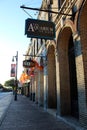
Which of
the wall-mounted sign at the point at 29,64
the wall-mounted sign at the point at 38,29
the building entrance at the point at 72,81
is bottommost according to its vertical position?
the building entrance at the point at 72,81

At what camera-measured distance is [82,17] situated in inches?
321

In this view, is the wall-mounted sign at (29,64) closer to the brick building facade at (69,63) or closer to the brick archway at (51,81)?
the brick building facade at (69,63)

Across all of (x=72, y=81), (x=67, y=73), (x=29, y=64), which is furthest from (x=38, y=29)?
(x=29, y=64)

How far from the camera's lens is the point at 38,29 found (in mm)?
9086

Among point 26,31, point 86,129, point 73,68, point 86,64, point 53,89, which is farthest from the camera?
point 53,89

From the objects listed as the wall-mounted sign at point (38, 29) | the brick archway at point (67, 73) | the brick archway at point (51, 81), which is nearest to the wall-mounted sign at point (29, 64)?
the brick archway at point (51, 81)

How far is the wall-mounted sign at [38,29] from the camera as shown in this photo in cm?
891

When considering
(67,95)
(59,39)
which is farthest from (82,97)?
(59,39)

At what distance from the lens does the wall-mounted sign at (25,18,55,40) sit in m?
8.91

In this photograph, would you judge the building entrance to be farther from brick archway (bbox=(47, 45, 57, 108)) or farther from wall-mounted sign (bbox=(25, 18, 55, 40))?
brick archway (bbox=(47, 45, 57, 108))

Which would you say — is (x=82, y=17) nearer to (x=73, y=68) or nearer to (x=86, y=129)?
(x=73, y=68)

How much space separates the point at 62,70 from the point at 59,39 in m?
1.86

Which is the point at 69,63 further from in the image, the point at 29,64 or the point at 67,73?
the point at 29,64

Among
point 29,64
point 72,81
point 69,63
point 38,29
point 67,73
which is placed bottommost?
point 72,81
